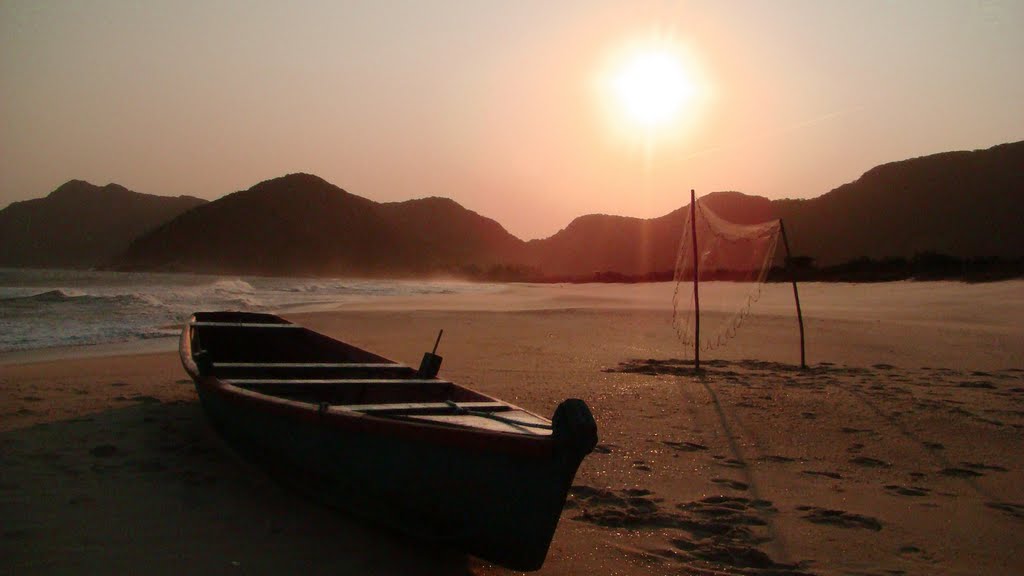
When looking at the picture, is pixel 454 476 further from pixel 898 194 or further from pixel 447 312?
pixel 898 194

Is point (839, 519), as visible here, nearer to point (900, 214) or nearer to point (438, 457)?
point (438, 457)

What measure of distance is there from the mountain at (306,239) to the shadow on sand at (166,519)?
279 ft

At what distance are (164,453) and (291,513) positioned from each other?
1.79 metres

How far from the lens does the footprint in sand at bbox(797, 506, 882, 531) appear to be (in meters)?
4.44

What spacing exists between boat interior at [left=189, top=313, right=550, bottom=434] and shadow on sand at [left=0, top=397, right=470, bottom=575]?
0.68m

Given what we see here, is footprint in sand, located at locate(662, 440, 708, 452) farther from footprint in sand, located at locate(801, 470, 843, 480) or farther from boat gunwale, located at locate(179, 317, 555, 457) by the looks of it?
boat gunwale, located at locate(179, 317, 555, 457)

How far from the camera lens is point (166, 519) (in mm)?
4465

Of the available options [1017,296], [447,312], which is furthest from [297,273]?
[1017,296]

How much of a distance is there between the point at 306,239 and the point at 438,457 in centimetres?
10591

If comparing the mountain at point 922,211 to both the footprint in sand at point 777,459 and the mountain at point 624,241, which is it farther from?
the footprint in sand at point 777,459

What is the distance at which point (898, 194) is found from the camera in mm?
72438

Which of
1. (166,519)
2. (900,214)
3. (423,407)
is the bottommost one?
(166,519)

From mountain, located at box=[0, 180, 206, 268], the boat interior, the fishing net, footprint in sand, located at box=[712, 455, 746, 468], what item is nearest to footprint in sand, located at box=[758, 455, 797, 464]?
footprint in sand, located at box=[712, 455, 746, 468]

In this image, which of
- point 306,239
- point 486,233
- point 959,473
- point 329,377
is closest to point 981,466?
point 959,473
